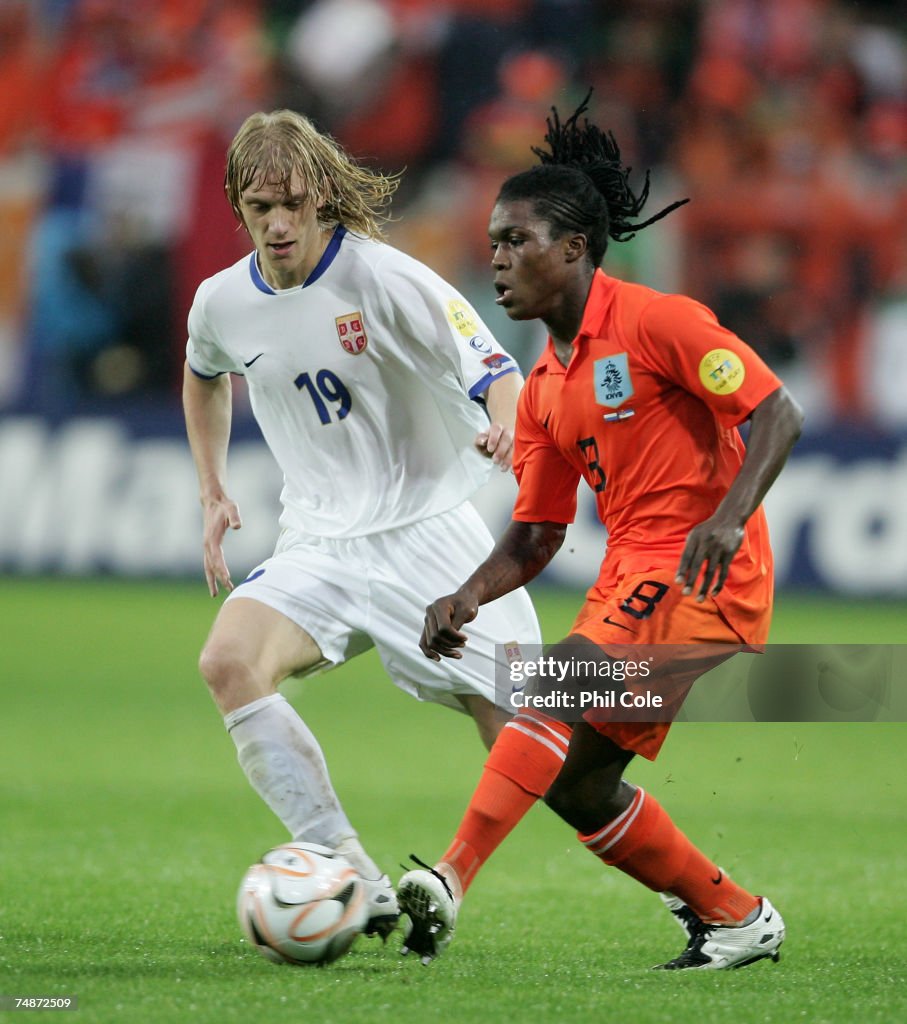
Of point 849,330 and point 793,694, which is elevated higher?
point 849,330

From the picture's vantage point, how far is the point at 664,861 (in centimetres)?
445

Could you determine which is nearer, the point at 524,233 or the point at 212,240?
the point at 524,233

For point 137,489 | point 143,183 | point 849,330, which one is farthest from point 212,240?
point 849,330

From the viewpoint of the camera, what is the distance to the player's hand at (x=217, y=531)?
5.28 meters

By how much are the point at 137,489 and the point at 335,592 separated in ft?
31.4

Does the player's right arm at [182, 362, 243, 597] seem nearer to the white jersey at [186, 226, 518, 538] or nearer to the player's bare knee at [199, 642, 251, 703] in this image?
the white jersey at [186, 226, 518, 538]

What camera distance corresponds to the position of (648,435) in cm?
432

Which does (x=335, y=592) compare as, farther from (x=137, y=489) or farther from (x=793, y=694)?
(x=137, y=489)

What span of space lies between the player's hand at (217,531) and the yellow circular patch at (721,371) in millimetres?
1743

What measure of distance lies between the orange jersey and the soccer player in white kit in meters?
0.40

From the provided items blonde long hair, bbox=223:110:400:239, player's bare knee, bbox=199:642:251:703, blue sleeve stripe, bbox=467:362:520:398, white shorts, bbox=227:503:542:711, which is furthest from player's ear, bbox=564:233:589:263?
player's bare knee, bbox=199:642:251:703

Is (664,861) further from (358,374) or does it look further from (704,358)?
(358,374)

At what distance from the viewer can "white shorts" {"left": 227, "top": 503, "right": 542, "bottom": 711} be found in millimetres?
4910

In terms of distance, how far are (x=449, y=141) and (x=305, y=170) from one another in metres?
10.9
